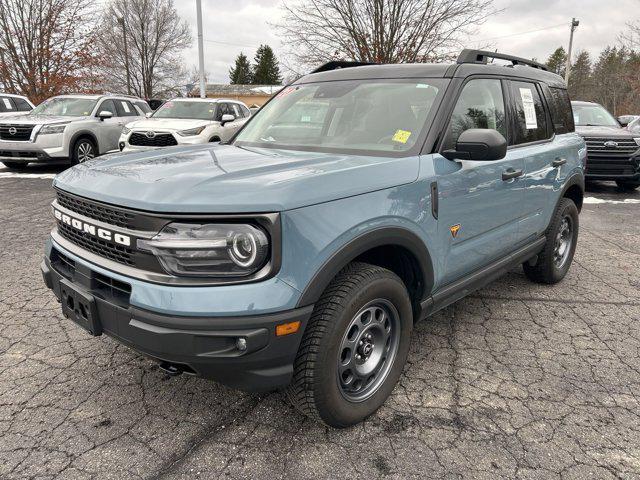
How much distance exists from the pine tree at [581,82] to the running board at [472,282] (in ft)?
185

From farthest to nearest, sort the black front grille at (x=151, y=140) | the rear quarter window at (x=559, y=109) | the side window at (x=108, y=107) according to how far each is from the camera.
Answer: the side window at (x=108, y=107) → the black front grille at (x=151, y=140) → the rear quarter window at (x=559, y=109)

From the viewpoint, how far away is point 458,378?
2.94 metres

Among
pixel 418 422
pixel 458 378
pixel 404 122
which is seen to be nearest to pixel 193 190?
pixel 404 122

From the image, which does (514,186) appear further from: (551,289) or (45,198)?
(45,198)

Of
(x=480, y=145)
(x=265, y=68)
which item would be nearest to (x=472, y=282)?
(x=480, y=145)

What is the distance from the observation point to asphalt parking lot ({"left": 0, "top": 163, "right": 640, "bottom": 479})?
2.20 m

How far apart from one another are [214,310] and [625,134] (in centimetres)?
1068

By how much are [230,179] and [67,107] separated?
1166 cm

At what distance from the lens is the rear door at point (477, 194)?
274 cm

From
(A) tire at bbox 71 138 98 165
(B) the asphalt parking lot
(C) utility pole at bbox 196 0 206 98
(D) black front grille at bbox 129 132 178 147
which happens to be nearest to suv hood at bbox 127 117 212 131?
(D) black front grille at bbox 129 132 178 147

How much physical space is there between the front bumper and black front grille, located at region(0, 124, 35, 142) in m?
10.2

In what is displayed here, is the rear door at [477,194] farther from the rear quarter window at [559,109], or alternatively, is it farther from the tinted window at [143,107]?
the tinted window at [143,107]

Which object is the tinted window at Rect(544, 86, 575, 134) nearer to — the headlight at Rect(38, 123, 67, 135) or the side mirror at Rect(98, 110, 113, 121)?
the headlight at Rect(38, 123, 67, 135)

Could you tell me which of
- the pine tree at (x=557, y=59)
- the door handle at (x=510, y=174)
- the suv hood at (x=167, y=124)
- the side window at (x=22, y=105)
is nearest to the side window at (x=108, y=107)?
the suv hood at (x=167, y=124)
